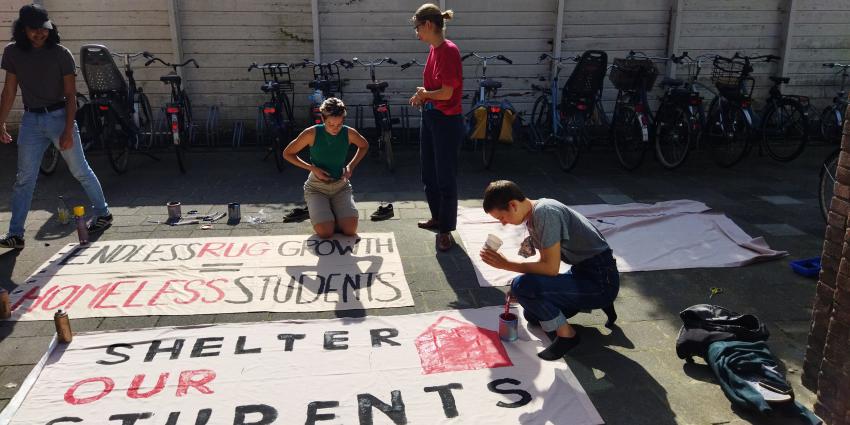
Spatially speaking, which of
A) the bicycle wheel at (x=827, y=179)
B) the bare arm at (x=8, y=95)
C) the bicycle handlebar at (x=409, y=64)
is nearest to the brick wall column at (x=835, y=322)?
the bicycle wheel at (x=827, y=179)

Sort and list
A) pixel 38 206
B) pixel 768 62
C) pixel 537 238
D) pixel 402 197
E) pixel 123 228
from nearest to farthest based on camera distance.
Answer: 1. pixel 537 238
2. pixel 123 228
3. pixel 38 206
4. pixel 402 197
5. pixel 768 62

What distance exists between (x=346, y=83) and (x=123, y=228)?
175 inches

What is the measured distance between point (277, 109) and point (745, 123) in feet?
19.9

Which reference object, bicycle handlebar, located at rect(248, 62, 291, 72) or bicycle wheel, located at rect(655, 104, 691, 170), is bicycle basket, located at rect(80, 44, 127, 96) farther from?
bicycle wheel, located at rect(655, 104, 691, 170)

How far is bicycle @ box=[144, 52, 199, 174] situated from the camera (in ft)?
26.2

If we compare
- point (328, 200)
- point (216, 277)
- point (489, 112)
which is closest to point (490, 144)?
point (489, 112)

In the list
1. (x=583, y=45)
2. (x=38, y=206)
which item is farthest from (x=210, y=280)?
(x=583, y=45)

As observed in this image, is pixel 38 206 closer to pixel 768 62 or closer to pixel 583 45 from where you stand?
pixel 583 45

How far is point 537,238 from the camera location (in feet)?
11.5

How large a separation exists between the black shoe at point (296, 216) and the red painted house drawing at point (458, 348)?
8.52ft

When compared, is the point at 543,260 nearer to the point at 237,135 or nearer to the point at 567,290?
the point at 567,290

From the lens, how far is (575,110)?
8273 mm

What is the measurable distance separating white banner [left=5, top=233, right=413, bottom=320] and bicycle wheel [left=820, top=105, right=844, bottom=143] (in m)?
7.69

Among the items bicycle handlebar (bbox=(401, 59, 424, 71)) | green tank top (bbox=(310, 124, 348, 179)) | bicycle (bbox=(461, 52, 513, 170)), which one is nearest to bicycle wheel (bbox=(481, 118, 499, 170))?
bicycle (bbox=(461, 52, 513, 170))
